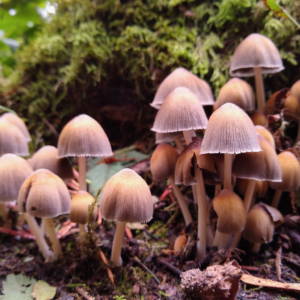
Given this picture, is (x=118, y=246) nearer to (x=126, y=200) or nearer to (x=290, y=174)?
(x=126, y=200)

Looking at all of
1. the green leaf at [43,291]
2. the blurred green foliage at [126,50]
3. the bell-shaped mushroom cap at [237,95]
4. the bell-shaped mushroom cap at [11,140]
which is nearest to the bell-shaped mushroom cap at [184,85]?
the bell-shaped mushroom cap at [237,95]

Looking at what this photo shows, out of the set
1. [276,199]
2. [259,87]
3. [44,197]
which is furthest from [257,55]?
[44,197]

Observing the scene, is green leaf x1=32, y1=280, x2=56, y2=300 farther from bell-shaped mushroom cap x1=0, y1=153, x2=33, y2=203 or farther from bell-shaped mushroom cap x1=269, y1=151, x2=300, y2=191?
bell-shaped mushroom cap x1=269, y1=151, x2=300, y2=191

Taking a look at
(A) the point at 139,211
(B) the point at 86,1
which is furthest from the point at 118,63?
(A) the point at 139,211

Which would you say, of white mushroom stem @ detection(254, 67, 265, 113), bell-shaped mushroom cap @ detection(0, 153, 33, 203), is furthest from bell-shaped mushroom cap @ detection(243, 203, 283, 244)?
bell-shaped mushroom cap @ detection(0, 153, 33, 203)

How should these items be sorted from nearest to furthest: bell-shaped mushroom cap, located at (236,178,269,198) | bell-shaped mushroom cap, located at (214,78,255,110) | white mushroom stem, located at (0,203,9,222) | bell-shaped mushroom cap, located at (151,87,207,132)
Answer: bell-shaped mushroom cap, located at (151,87,207,132) < bell-shaped mushroom cap, located at (236,178,269,198) < bell-shaped mushroom cap, located at (214,78,255,110) < white mushroom stem, located at (0,203,9,222)

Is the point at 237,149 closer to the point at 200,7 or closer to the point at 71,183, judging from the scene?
the point at 71,183
